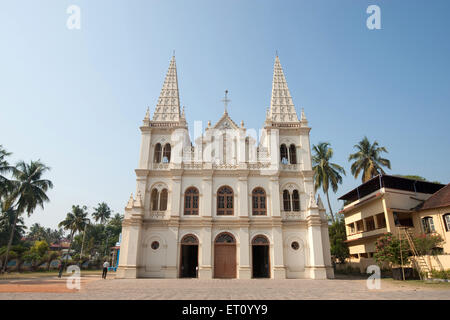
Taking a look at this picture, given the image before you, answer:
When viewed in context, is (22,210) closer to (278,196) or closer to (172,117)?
(172,117)

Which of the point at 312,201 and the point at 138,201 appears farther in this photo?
the point at 312,201

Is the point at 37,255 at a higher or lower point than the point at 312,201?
lower

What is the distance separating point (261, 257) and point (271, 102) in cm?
1579

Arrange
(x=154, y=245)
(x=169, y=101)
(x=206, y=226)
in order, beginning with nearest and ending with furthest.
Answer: (x=206, y=226), (x=154, y=245), (x=169, y=101)

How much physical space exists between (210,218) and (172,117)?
11023 millimetres

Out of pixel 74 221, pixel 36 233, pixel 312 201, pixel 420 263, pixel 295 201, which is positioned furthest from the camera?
pixel 36 233

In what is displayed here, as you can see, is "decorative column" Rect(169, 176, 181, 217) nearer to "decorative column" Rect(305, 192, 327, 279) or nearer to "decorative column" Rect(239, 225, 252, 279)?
"decorative column" Rect(239, 225, 252, 279)

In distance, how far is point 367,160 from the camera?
3750 centimetres

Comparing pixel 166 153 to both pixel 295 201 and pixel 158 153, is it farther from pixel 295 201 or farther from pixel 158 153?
pixel 295 201

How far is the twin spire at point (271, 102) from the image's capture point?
1115 inches

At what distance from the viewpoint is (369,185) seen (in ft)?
96.0

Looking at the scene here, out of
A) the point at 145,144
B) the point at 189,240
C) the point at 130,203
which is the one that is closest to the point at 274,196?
the point at 189,240

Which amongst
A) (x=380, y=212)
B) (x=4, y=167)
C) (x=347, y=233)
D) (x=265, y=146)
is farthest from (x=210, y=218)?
(x=4, y=167)
